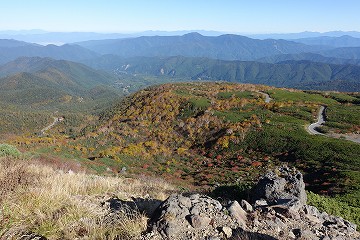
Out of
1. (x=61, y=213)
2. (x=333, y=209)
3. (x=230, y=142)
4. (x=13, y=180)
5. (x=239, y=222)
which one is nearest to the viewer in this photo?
(x=239, y=222)

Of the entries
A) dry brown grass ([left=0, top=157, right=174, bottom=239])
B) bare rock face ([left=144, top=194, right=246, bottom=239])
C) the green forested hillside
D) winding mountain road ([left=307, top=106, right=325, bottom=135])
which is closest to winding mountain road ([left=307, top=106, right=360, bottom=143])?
winding mountain road ([left=307, top=106, right=325, bottom=135])

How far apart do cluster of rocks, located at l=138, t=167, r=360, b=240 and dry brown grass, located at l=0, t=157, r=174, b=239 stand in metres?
0.57

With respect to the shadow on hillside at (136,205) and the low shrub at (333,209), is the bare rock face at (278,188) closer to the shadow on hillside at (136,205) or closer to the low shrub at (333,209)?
the low shrub at (333,209)

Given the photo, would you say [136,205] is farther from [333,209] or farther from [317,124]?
[317,124]

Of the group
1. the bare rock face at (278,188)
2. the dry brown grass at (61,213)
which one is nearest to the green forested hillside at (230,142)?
the bare rock face at (278,188)

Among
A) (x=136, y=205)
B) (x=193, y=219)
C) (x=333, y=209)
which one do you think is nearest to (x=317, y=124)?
(x=333, y=209)

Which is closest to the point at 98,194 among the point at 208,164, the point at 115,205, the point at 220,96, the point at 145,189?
the point at 115,205

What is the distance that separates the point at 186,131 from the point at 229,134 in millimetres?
10404

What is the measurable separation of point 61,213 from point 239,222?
361 cm

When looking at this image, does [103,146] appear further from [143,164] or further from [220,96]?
[220,96]

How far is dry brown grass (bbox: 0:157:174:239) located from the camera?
17.1 feet

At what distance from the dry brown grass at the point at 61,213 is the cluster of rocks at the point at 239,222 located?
1.89 feet

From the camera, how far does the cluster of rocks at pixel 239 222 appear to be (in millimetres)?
5340

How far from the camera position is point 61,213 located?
5949 millimetres
